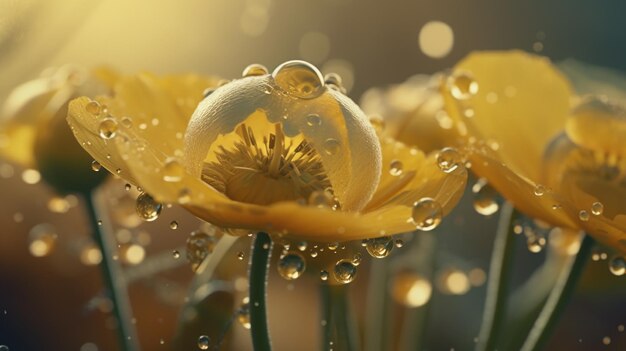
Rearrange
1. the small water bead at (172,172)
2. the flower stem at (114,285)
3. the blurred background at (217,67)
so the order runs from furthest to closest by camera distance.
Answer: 1. the blurred background at (217,67)
2. the flower stem at (114,285)
3. the small water bead at (172,172)

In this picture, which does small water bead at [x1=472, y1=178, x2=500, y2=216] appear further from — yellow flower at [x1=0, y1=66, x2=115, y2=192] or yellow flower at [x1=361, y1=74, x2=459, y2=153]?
yellow flower at [x1=0, y1=66, x2=115, y2=192]

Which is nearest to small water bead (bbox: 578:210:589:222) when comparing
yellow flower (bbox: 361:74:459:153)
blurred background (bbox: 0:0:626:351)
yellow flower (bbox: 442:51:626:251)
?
yellow flower (bbox: 442:51:626:251)

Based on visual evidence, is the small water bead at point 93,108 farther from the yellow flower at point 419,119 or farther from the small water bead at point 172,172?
the yellow flower at point 419,119

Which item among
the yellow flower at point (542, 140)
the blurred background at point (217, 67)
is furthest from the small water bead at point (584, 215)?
the blurred background at point (217, 67)

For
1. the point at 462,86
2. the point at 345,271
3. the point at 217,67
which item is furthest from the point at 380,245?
the point at 217,67

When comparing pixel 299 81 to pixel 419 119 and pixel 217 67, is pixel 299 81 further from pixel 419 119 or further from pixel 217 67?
pixel 217 67

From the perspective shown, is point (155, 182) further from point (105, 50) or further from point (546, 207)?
point (105, 50)

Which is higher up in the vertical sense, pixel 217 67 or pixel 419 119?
pixel 419 119
